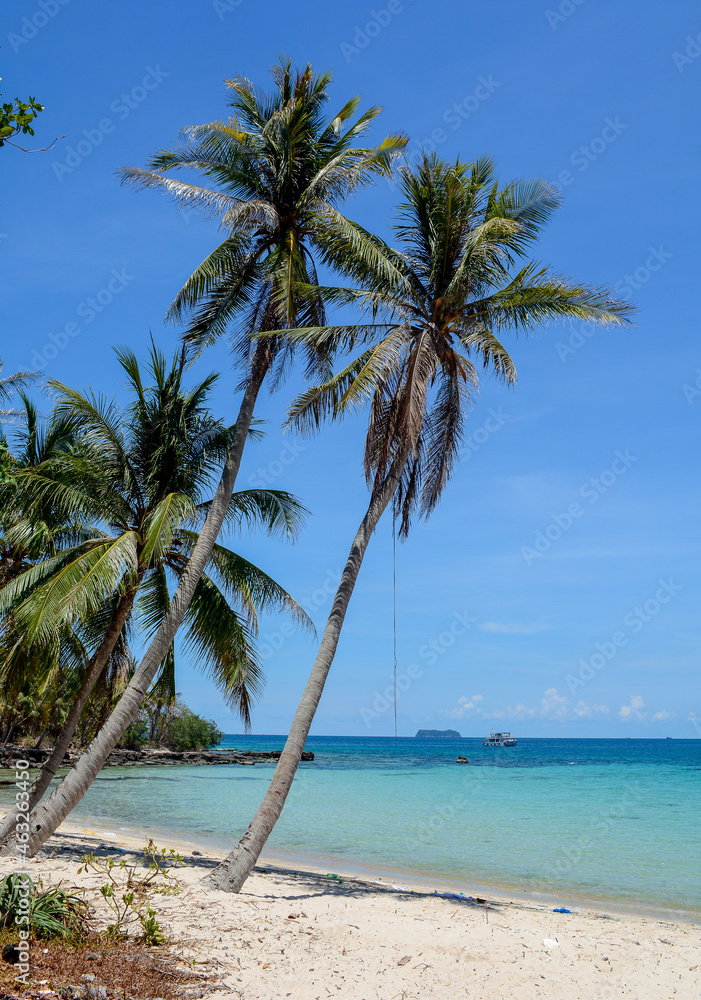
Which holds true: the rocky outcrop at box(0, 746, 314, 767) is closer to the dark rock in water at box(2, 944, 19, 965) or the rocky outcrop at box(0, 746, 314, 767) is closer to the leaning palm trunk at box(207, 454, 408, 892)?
the leaning palm trunk at box(207, 454, 408, 892)

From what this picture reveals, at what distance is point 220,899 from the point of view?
7.67 m

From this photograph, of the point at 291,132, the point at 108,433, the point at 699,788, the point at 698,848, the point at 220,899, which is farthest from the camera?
the point at 699,788

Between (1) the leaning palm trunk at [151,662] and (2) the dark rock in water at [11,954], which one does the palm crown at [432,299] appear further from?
(2) the dark rock in water at [11,954]

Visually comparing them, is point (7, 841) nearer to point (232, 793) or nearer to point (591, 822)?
point (591, 822)

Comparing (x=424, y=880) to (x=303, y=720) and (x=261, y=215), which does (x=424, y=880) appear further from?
(x=261, y=215)

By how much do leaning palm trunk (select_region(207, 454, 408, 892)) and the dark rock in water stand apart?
3.42 m

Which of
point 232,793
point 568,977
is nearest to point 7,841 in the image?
point 568,977

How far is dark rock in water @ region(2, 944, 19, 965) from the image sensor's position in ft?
16.1

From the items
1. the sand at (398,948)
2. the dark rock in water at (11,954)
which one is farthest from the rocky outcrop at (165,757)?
the dark rock in water at (11,954)

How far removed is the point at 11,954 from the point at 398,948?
3.69 m

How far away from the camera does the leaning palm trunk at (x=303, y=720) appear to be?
27.5 ft

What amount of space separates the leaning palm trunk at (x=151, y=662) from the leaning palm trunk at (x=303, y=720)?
214cm

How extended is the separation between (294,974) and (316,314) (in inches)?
360

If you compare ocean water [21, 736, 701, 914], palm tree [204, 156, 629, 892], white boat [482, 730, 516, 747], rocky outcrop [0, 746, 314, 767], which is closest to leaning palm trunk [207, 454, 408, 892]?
palm tree [204, 156, 629, 892]
